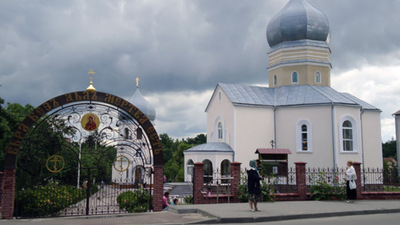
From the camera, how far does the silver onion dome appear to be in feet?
93.0

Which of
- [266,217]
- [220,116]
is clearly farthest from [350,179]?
[220,116]

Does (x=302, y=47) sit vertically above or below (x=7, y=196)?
above

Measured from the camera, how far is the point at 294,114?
25891mm

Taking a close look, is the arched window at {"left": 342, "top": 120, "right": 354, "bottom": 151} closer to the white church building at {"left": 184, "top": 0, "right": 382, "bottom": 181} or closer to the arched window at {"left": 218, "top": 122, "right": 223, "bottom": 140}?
the white church building at {"left": 184, "top": 0, "right": 382, "bottom": 181}

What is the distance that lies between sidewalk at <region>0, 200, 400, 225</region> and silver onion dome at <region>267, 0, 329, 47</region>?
58.3ft

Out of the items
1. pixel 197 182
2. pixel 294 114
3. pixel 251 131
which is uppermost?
pixel 294 114

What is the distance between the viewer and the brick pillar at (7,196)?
1139 centimetres

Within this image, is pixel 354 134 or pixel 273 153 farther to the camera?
pixel 354 134

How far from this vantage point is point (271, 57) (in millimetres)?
30047

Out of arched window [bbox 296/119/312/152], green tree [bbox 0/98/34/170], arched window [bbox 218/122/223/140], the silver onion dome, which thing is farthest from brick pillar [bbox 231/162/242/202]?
the silver onion dome

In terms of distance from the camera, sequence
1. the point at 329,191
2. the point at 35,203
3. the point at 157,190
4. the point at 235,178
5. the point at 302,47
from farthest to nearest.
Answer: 1. the point at 302,47
2. the point at 329,191
3. the point at 235,178
4. the point at 157,190
5. the point at 35,203

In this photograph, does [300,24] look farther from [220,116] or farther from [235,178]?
[235,178]

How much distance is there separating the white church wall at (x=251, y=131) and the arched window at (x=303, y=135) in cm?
178

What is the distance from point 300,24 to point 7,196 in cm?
2318
